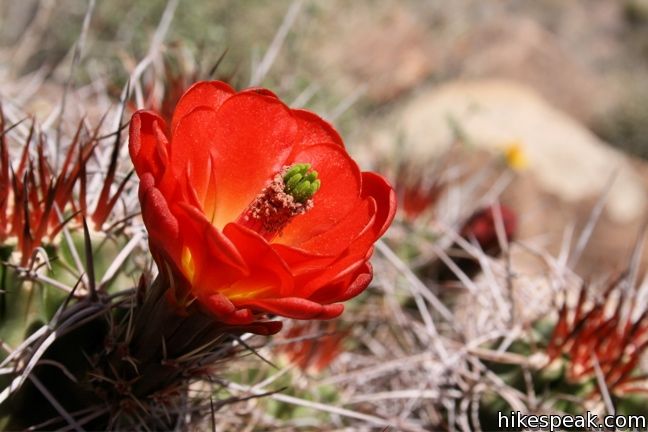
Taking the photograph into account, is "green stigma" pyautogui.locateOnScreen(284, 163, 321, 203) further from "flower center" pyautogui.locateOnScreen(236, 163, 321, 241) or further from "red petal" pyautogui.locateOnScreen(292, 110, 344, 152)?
"red petal" pyautogui.locateOnScreen(292, 110, 344, 152)

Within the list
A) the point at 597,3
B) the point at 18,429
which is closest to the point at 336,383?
the point at 18,429

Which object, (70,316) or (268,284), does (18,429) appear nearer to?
(70,316)

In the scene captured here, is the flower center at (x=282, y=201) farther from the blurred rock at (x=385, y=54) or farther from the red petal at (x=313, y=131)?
the blurred rock at (x=385, y=54)

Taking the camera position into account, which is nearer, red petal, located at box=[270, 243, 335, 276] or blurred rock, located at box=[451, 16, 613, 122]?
red petal, located at box=[270, 243, 335, 276]

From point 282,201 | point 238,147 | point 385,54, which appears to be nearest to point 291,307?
point 282,201

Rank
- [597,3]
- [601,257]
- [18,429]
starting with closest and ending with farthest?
1. [18,429]
2. [601,257]
3. [597,3]

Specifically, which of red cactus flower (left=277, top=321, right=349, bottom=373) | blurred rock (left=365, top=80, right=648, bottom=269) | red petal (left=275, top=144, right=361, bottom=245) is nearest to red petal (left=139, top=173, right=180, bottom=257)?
red petal (left=275, top=144, right=361, bottom=245)

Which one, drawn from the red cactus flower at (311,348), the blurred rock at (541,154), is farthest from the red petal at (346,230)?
the blurred rock at (541,154)
